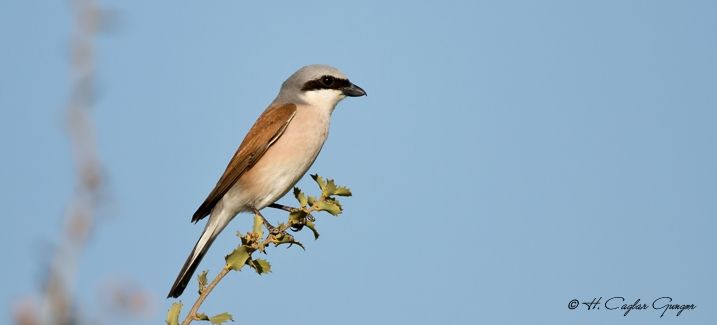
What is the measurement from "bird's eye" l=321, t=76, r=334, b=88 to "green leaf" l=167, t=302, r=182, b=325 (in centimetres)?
393

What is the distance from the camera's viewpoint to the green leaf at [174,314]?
7.37 ft

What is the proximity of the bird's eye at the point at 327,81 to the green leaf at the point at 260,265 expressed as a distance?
337cm

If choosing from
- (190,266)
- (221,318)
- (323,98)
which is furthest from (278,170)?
(221,318)

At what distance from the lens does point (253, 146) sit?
5.73m

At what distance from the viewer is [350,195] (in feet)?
11.0

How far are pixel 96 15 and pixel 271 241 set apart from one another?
2512 mm

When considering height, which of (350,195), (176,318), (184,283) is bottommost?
(184,283)

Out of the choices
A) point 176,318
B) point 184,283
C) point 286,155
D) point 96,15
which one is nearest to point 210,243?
point 184,283

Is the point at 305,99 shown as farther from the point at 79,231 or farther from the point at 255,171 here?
the point at 79,231

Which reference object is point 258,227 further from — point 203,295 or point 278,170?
point 278,170

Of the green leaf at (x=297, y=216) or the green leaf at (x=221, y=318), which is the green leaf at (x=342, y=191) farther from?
the green leaf at (x=221, y=318)

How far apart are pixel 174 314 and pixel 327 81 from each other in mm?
4027

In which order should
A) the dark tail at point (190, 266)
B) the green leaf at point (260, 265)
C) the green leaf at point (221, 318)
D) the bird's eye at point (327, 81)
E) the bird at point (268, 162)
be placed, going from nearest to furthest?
the green leaf at point (221, 318) < the green leaf at point (260, 265) < the dark tail at point (190, 266) < the bird at point (268, 162) < the bird's eye at point (327, 81)

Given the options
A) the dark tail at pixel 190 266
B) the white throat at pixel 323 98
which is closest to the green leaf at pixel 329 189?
the dark tail at pixel 190 266
